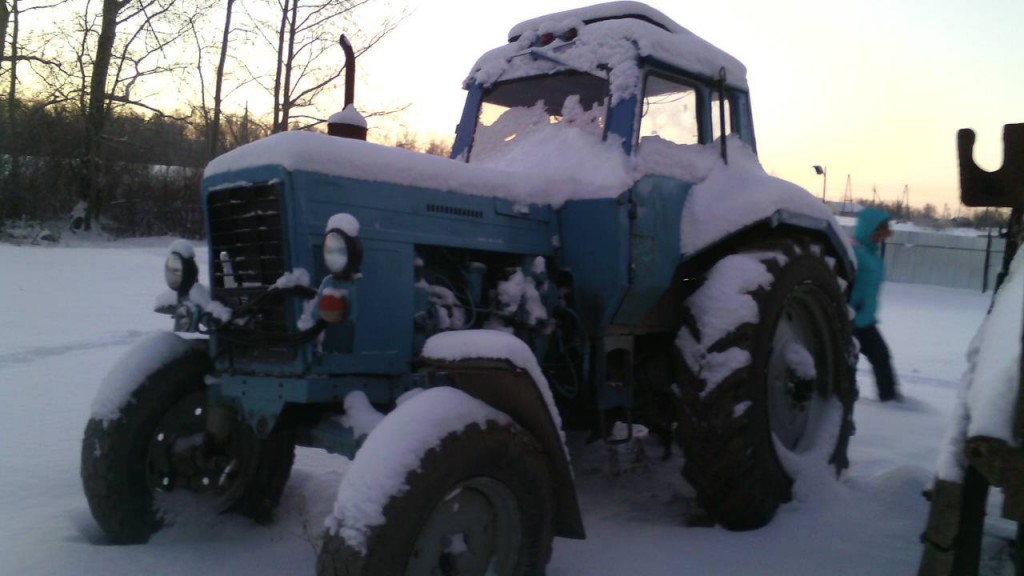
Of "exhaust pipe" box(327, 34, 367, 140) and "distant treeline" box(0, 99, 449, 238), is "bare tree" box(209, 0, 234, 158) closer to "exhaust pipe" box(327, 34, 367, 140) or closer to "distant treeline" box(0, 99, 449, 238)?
"distant treeline" box(0, 99, 449, 238)

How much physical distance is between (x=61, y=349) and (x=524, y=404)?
7238 mm

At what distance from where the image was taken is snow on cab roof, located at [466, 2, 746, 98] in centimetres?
431

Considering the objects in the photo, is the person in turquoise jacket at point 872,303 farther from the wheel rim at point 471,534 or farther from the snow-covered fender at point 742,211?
the wheel rim at point 471,534

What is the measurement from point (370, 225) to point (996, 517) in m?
3.20

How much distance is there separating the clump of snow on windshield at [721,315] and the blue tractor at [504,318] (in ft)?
0.04

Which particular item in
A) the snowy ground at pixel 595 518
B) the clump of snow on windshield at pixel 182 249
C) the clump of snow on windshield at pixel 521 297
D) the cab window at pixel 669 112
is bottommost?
the snowy ground at pixel 595 518

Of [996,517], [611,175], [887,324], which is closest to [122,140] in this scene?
[887,324]

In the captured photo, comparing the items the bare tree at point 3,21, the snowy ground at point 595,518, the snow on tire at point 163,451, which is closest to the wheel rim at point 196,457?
the snow on tire at point 163,451

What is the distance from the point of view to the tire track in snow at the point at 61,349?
7590 mm

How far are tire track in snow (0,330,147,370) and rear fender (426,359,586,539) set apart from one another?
6.22 meters

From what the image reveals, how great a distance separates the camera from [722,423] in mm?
3832

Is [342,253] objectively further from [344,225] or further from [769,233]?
[769,233]

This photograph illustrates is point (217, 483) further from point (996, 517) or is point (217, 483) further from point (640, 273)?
point (996, 517)

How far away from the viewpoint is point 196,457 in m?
3.73
